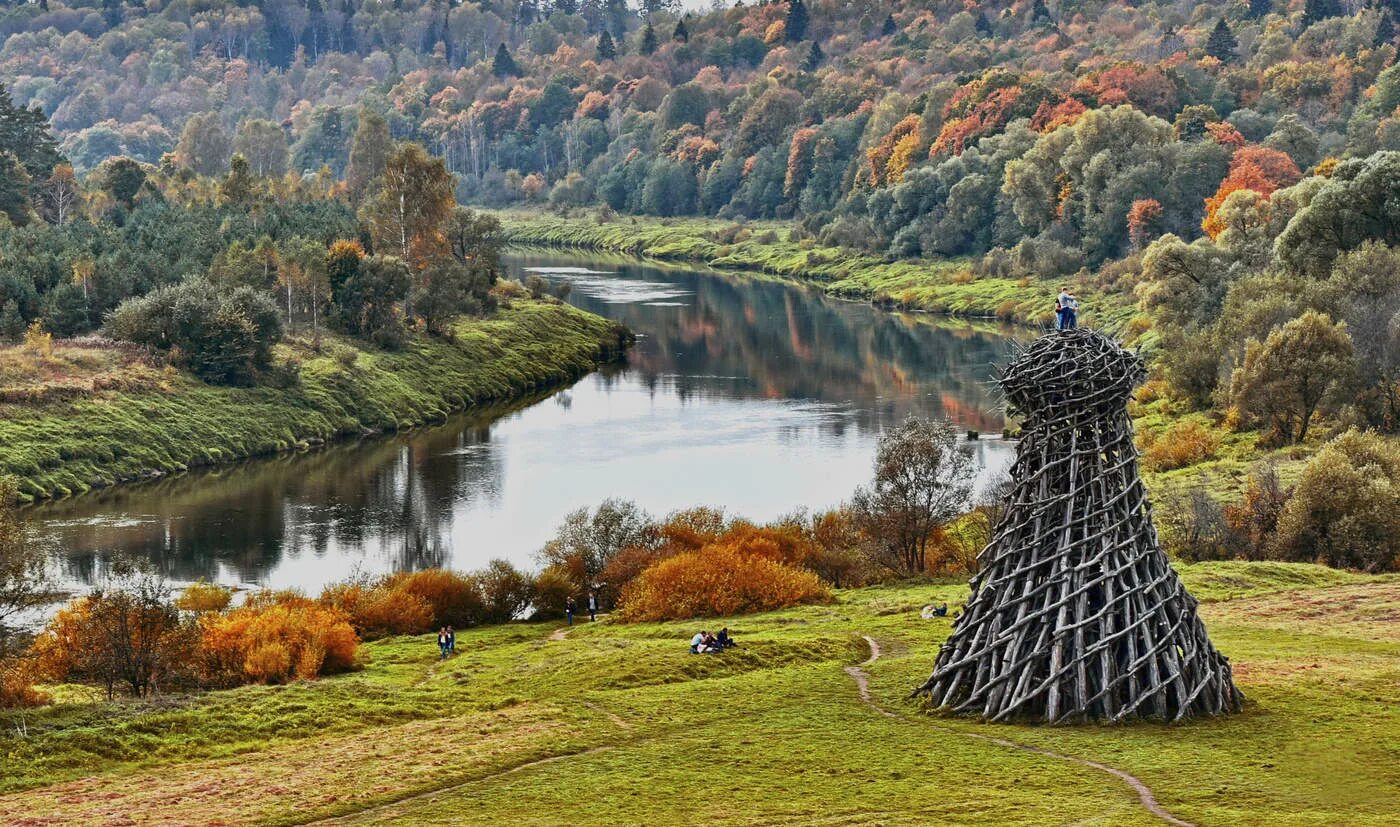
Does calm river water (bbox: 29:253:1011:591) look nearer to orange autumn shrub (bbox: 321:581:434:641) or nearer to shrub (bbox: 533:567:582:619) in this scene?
orange autumn shrub (bbox: 321:581:434:641)

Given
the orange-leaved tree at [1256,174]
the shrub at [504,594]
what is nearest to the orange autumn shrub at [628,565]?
the shrub at [504,594]

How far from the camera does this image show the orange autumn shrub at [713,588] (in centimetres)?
5519

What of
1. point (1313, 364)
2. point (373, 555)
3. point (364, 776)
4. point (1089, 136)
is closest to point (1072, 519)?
point (364, 776)

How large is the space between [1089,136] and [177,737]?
122 metres

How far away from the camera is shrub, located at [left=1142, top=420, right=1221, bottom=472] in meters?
76.9

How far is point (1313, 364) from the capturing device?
75438 millimetres

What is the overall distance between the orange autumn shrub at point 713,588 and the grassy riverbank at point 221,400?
35.7 m

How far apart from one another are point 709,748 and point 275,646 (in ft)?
59.2

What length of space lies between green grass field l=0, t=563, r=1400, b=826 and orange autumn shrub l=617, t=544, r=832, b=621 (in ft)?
24.0

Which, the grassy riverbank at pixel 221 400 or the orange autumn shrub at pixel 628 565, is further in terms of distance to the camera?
the grassy riverbank at pixel 221 400

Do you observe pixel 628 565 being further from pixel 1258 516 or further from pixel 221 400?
pixel 221 400

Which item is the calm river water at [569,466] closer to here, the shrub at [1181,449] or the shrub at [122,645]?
the shrub at [1181,449]

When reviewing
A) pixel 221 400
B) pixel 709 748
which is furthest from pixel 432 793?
pixel 221 400

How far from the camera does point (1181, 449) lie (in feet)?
254
